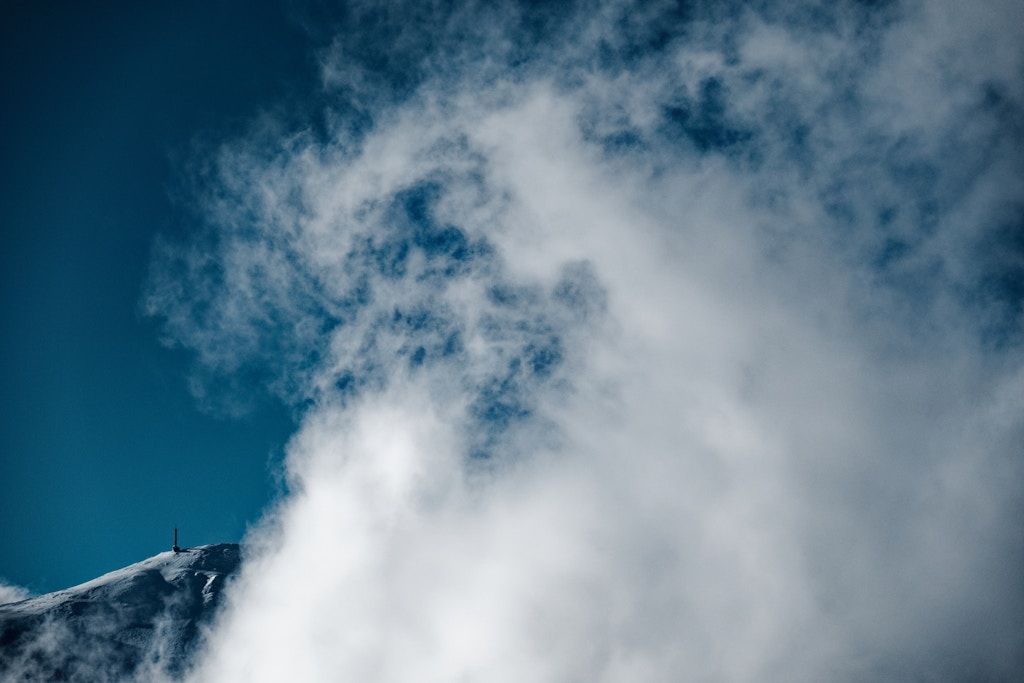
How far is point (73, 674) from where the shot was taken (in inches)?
3725

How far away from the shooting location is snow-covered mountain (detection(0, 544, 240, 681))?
9562cm

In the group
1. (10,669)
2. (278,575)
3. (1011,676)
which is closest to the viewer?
(10,669)

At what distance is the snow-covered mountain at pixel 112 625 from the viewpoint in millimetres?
95625

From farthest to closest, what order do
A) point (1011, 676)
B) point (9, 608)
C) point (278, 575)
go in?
point (278, 575)
point (1011, 676)
point (9, 608)

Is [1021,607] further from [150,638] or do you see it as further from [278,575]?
[150,638]

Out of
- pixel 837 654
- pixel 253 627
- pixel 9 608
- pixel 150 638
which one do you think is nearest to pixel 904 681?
pixel 837 654

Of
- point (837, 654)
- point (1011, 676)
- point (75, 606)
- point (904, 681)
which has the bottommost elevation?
point (1011, 676)

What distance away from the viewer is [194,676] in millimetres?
106875

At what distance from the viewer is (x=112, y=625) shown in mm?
104188

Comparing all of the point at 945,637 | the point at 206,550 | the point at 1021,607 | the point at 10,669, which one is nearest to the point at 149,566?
the point at 206,550

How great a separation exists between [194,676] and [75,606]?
23415 millimetres

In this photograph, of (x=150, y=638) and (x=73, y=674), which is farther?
(x=150, y=638)

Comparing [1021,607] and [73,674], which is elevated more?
[73,674]

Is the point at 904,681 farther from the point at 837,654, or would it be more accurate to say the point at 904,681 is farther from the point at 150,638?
the point at 150,638
